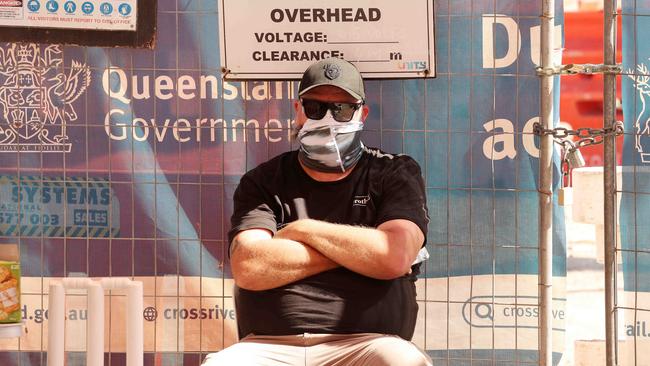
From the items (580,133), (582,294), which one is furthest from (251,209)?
(582,294)

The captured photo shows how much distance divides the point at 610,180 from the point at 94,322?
2377mm

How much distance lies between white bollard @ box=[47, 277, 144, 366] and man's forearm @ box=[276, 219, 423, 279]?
788 mm

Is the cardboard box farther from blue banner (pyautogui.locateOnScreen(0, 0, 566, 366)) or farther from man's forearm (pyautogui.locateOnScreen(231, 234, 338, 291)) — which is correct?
man's forearm (pyautogui.locateOnScreen(231, 234, 338, 291))

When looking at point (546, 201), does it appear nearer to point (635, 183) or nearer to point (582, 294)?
point (635, 183)

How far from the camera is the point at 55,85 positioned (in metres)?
5.41

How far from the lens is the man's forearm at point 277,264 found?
4484mm

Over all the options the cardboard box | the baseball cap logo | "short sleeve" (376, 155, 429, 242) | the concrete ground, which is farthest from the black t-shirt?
the concrete ground

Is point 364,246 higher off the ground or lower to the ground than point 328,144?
lower

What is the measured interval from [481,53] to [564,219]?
91cm

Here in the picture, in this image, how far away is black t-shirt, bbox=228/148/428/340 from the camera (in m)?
4.53

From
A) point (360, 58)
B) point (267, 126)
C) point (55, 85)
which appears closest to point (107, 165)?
point (55, 85)

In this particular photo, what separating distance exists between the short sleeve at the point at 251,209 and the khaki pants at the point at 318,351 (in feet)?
1.54

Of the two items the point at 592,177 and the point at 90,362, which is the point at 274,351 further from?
the point at 592,177

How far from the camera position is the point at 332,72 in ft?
15.6
